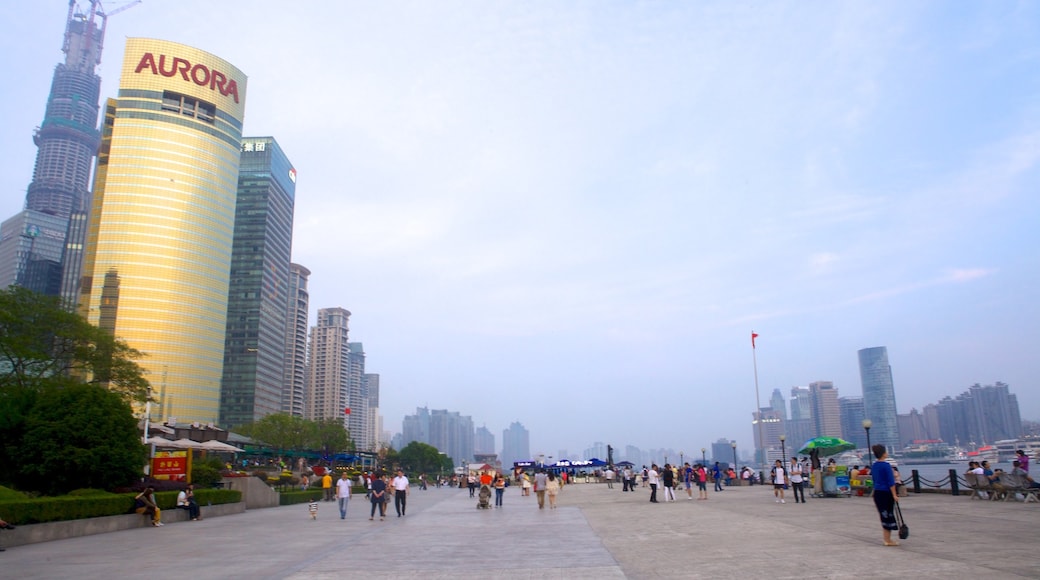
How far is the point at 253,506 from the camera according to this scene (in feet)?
103

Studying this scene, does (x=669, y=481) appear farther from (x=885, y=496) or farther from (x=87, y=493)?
(x=87, y=493)

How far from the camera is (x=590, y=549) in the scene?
38.4 ft

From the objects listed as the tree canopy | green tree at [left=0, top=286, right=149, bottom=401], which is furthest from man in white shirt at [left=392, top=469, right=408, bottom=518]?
the tree canopy

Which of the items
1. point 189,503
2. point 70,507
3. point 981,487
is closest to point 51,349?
point 189,503

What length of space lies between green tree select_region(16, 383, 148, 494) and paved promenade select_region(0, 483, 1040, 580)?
14.8 feet

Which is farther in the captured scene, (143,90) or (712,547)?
(143,90)

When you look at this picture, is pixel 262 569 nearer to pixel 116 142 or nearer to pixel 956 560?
pixel 956 560

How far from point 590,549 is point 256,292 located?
162 m

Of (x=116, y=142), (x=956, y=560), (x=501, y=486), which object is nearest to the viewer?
(x=956, y=560)

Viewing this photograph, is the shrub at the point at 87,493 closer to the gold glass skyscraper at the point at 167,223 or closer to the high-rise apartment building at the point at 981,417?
the gold glass skyscraper at the point at 167,223

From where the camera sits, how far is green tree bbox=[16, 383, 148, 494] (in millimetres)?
22297

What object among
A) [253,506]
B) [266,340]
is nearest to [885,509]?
[253,506]

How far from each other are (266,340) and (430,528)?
15930 cm

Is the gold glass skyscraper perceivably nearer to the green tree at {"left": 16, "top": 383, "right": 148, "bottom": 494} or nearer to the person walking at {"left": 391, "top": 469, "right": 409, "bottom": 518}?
the green tree at {"left": 16, "top": 383, "right": 148, "bottom": 494}
